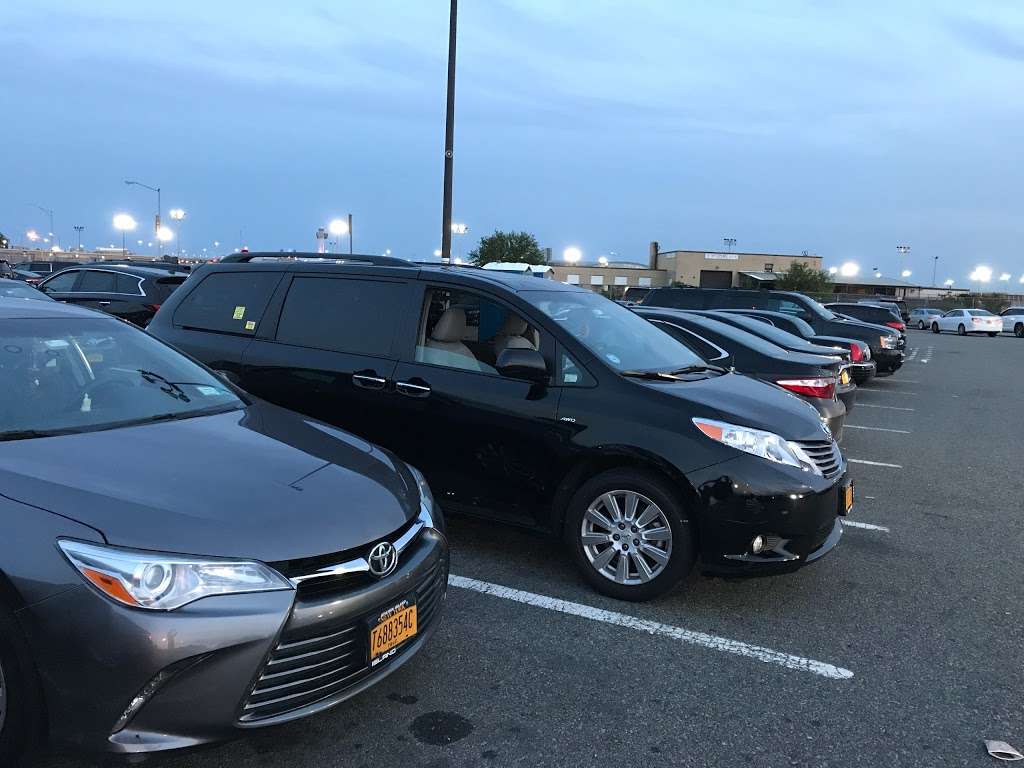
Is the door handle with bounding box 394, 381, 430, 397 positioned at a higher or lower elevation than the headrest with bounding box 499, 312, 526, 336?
lower

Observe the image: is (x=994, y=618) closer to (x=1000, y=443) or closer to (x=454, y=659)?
Answer: (x=454, y=659)

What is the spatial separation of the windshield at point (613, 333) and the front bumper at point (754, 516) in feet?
3.00

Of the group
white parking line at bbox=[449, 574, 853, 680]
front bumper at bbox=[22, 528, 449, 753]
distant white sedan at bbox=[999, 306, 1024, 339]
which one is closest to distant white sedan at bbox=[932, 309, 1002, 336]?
distant white sedan at bbox=[999, 306, 1024, 339]

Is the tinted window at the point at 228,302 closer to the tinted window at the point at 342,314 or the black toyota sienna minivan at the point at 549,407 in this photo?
the black toyota sienna minivan at the point at 549,407

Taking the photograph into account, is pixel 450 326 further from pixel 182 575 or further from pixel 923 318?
pixel 923 318

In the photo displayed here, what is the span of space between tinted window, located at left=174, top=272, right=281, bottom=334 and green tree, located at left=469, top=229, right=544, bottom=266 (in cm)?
5915

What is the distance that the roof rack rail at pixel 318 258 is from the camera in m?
5.38

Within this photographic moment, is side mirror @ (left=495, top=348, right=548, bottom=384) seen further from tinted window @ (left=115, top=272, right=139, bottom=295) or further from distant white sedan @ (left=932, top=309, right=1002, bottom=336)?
distant white sedan @ (left=932, top=309, right=1002, bottom=336)

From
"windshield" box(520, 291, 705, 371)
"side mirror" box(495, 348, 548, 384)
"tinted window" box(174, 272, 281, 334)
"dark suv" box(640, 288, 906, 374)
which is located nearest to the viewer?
"side mirror" box(495, 348, 548, 384)

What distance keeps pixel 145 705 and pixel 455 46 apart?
41.1 ft

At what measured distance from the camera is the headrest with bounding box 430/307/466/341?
15.6 ft

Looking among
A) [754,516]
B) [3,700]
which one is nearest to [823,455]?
[754,516]

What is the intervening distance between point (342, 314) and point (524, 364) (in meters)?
1.50

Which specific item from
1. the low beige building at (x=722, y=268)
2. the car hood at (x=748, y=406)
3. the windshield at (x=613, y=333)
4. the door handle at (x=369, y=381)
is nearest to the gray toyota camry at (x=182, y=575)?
the door handle at (x=369, y=381)
